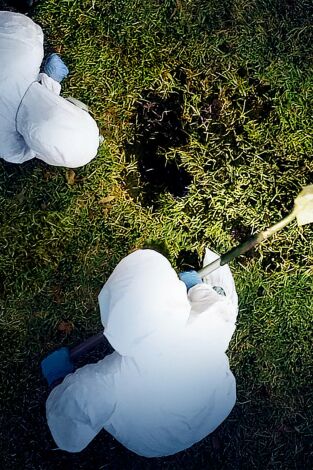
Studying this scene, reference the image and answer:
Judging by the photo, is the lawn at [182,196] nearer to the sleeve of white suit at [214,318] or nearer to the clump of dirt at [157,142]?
the clump of dirt at [157,142]

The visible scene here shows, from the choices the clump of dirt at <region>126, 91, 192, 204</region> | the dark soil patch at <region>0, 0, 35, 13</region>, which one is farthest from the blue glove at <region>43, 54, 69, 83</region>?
the clump of dirt at <region>126, 91, 192, 204</region>

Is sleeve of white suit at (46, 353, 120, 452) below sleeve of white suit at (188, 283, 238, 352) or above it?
below

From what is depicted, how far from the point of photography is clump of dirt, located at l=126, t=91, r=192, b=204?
3.23 meters

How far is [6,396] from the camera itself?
3.14 metres

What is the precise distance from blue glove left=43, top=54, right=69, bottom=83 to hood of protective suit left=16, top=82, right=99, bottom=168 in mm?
450

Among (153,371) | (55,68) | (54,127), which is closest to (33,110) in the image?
(54,127)

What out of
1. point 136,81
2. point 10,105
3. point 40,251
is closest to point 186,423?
point 40,251

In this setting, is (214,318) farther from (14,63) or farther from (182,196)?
(14,63)

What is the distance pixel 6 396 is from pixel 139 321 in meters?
1.11

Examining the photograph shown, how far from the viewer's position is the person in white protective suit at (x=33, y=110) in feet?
8.23

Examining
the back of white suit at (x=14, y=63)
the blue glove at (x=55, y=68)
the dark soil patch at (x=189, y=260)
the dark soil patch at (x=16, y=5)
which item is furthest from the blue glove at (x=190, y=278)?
the dark soil patch at (x=16, y=5)

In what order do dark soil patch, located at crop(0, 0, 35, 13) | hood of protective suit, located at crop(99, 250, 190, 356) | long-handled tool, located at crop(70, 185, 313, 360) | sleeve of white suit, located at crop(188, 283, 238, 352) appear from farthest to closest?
dark soil patch, located at crop(0, 0, 35, 13) → long-handled tool, located at crop(70, 185, 313, 360) → sleeve of white suit, located at crop(188, 283, 238, 352) → hood of protective suit, located at crop(99, 250, 190, 356)

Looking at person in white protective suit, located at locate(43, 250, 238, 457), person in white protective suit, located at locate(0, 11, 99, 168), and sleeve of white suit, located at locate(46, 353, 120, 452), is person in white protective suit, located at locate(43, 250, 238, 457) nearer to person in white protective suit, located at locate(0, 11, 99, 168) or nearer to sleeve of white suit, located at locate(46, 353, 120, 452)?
sleeve of white suit, located at locate(46, 353, 120, 452)

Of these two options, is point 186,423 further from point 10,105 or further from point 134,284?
point 10,105
